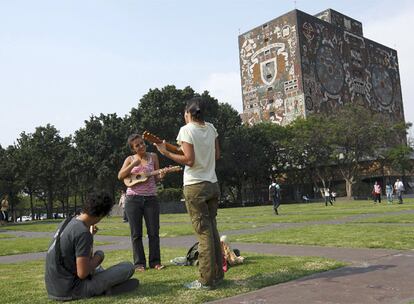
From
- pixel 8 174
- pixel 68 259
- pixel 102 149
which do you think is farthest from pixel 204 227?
pixel 8 174

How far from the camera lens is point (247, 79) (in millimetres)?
76062

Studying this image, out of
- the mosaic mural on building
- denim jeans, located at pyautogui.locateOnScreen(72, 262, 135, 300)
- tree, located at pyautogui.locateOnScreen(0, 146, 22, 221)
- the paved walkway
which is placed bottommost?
the paved walkway

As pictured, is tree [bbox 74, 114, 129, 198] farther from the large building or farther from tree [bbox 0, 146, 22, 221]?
the large building

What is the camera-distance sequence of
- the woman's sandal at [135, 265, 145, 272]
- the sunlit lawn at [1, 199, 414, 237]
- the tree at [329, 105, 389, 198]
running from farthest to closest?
1. the tree at [329, 105, 389, 198]
2. the sunlit lawn at [1, 199, 414, 237]
3. the woman's sandal at [135, 265, 145, 272]

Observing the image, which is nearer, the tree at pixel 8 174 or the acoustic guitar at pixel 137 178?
the acoustic guitar at pixel 137 178

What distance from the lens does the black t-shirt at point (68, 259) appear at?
4.63 m

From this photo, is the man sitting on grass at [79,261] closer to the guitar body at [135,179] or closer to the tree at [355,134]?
the guitar body at [135,179]

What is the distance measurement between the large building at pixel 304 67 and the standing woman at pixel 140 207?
62.1 metres

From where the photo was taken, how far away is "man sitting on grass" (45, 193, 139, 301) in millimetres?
4652

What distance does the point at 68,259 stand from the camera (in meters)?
4.70

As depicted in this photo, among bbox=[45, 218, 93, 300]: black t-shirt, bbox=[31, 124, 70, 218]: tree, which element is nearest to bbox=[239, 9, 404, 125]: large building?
bbox=[31, 124, 70, 218]: tree

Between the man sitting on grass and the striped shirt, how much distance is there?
76.9 inches

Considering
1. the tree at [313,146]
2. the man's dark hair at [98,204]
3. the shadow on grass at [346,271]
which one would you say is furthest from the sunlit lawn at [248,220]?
the tree at [313,146]

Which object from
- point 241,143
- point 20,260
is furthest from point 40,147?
point 20,260
